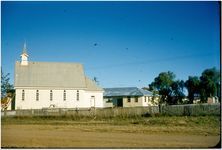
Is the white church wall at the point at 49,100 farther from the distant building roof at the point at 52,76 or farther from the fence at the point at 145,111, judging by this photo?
the fence at the point at 145,111

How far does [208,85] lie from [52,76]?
3685 centimetres

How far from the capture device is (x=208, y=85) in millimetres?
65500

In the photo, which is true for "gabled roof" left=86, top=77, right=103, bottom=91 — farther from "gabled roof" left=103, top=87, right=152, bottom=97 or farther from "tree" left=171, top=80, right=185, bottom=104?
"tree" left=171, top=80, right=185, bottom=104

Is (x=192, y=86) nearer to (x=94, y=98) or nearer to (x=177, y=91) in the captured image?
(x=177, y=91)

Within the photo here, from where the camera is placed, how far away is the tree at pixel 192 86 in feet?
220

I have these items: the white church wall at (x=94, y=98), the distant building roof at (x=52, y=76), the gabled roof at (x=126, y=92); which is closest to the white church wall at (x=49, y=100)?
the white church wall at (x=94, y=98)

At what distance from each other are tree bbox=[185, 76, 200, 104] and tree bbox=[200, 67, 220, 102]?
1.00 m

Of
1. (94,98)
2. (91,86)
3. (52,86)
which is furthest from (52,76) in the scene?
(94,98)

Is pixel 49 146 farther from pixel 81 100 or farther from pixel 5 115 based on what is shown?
pixel 81 100

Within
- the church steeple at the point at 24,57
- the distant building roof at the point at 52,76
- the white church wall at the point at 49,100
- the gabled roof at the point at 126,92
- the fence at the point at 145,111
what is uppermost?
the church steeple at the point at 24,57

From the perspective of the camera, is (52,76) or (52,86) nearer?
(52,86)

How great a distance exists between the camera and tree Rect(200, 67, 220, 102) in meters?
65.2

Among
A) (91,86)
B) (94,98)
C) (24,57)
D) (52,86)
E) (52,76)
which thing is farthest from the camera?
(91,86)

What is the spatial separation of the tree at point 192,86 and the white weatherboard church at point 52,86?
96.1 ft
